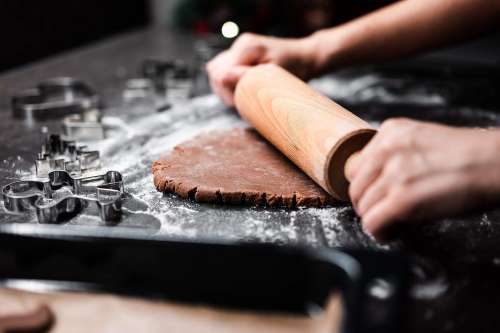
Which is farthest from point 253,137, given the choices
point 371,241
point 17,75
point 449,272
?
point 17,75

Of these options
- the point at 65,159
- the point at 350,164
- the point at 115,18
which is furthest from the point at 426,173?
the point at 115,18

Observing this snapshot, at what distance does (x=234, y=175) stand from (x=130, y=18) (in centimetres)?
255

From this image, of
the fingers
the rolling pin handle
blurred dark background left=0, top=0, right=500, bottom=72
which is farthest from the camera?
blurred dark background left=0, top=0, right=500, bottom=72

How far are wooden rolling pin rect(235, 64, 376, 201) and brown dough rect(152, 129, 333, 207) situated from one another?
0.10 feet

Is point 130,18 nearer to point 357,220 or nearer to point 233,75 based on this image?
point 233,75

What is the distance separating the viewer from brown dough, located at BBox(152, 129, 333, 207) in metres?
0.92

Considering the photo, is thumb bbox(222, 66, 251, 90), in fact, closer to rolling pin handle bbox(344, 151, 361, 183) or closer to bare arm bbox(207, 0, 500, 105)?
bare arm bbox(207, 0, 500, 105)

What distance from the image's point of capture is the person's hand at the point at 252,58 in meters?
1.37

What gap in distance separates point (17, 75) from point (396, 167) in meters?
1.53

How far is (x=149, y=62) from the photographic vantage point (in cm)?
189

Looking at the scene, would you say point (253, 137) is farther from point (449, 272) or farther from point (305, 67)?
point (449, 272)

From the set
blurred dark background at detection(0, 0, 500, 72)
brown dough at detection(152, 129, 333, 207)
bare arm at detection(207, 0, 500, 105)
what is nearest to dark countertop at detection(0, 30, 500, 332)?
brown dough at detection(152, 129, 333, 207)

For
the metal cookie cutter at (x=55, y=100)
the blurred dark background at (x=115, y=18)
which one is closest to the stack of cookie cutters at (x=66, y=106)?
the metal cookie cutter at (x=55, y=100)

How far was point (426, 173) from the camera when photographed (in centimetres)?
69
